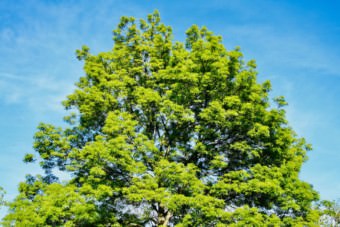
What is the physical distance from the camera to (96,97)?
59.0 feet

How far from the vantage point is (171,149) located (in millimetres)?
17984

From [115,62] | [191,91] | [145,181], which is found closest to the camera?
[145,181]

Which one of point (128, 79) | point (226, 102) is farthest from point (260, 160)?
point (128, 79)

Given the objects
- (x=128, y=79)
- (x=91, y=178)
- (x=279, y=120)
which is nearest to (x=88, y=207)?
(x=91, y=178)

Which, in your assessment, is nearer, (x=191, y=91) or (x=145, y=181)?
(x=145, y=181)

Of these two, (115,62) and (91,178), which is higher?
(115,62)

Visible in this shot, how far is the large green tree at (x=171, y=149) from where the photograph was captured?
14727 millimetres

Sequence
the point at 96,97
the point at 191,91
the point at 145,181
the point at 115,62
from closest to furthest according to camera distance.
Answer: the point at 145,181, the point at 191,91, the point at 96,97, the point at 115,62

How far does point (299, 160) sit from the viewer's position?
56.1ft

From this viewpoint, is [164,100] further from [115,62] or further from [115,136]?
[115,62]

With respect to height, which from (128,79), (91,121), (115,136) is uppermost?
(128,79)

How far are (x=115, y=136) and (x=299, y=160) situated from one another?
909 centimetres

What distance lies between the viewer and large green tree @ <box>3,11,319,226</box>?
14727 millimetres

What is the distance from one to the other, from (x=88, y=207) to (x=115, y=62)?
8588 mm
